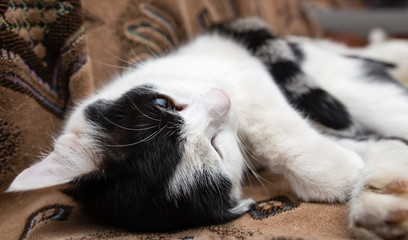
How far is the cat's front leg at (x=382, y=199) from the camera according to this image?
0.57 metres

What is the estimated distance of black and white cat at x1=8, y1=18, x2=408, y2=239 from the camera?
73 centimetres

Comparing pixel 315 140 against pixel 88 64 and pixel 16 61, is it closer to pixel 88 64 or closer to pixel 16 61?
pixel 88 64

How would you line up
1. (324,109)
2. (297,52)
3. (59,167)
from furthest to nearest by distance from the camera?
(297,52), (324,109), (59,167)

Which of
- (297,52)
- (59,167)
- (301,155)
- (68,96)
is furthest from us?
(297,52)

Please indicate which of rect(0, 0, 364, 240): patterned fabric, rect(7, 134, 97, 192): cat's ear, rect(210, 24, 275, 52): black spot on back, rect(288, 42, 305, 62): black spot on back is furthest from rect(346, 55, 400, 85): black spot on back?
rect(7, 134, 97, 192): cat's ear

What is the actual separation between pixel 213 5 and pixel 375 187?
133cm

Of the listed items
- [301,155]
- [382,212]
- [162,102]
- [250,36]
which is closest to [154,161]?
[162,102]

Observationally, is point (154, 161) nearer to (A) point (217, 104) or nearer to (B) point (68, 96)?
(A) point (217, 104)

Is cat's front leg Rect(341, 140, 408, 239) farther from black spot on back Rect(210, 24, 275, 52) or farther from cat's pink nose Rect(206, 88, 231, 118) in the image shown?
black spot on back Rect(210, 24, 275, 52)

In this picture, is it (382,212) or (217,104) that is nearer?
(382,212)

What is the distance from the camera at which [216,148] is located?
0.85 metres

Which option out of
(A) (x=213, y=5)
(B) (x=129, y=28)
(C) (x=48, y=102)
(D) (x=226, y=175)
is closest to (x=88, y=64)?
(C) (x=48, y=102)

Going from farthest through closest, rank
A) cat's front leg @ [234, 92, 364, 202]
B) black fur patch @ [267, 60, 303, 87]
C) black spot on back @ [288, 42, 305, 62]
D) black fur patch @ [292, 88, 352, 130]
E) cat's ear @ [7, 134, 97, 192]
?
black spot on back @ [288, 42, 305, 62] → black fur patch @ [267, 60, 303, 87] → black fur patch @ [292, 88, 352, 130] → cat's front leg @ [234, 92, 364, 202] → cat's ear @ [7, 134, 97, 192]

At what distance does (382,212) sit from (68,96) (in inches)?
41.0
